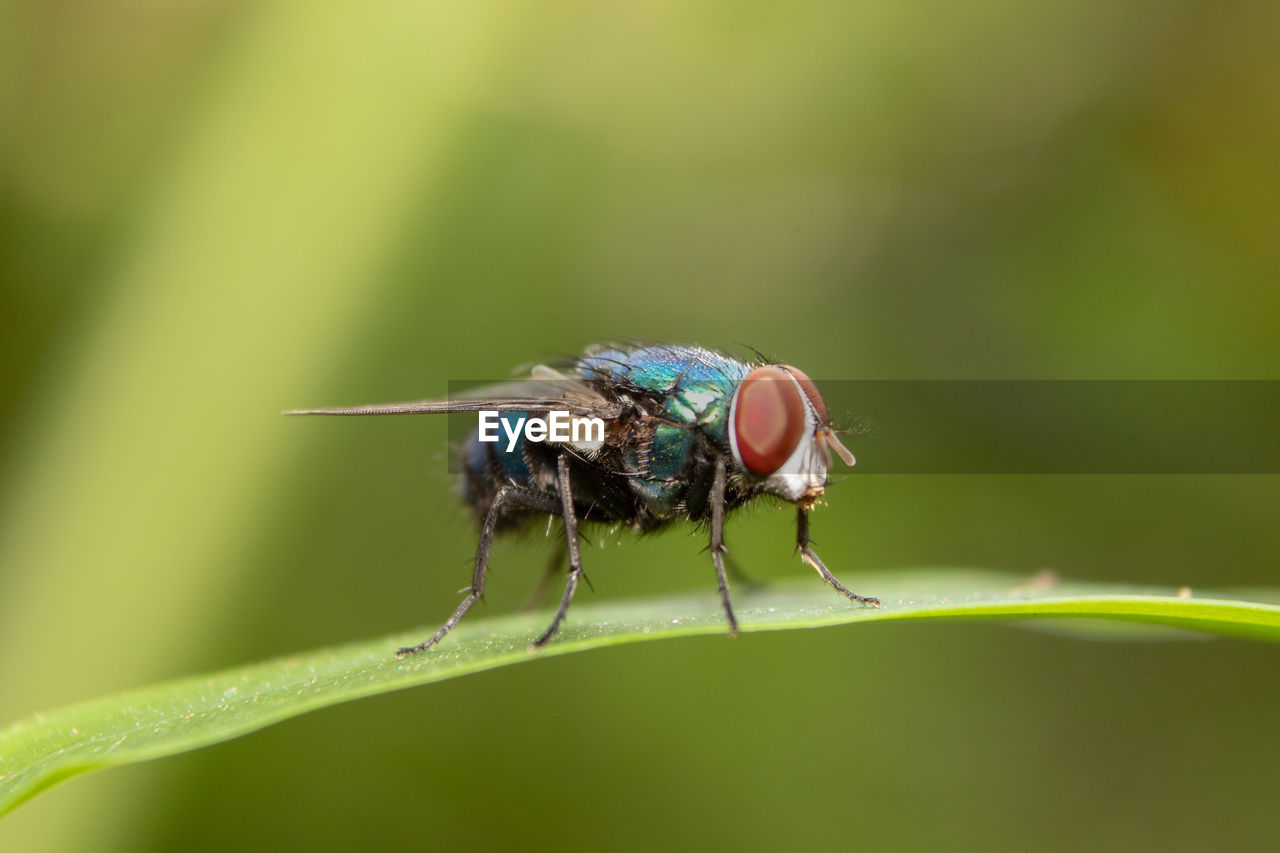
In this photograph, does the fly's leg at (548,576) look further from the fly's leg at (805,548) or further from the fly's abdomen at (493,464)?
the fly's leg at (805,548)

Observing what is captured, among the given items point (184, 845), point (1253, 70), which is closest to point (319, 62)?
point (184, 845)

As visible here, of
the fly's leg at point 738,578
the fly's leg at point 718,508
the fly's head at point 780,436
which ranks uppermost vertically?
the fly's head at point 780,436

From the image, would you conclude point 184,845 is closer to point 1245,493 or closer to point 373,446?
point 373,446

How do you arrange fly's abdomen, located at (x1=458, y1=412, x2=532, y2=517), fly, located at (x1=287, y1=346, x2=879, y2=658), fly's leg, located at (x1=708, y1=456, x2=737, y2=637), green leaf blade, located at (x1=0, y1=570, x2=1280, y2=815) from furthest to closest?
fly's abdomen, located at (x1=458, y1=412, x2=532, y2=517), fly, located at (x1=287, y1=346, x2=879, y2=658), fly's leg, located at (x1=708, y1=456, x2=737, y2=637), green leaf blade, located at (x1=0, y1=570, x2=1280, y2=815)

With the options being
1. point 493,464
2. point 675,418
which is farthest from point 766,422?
point 493,464

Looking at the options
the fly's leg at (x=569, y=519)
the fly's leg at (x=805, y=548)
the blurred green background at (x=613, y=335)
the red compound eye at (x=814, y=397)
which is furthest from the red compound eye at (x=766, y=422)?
the blurred green background at (x=613, y=335)

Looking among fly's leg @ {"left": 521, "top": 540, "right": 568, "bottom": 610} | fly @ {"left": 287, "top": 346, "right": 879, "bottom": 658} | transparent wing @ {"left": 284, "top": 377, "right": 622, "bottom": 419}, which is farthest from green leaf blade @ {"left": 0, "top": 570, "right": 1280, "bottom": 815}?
fly's leg @ {"left": 521, "top": 540, "right": 568, "bottom": 610}

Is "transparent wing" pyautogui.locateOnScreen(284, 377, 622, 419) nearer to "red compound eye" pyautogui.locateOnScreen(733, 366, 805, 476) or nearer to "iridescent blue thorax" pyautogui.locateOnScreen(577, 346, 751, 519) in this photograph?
"iridescent blue thorax" pyautogui.locateOnScreen(577, 346, 751, 519)

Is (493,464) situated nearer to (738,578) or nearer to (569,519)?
(569,519)
